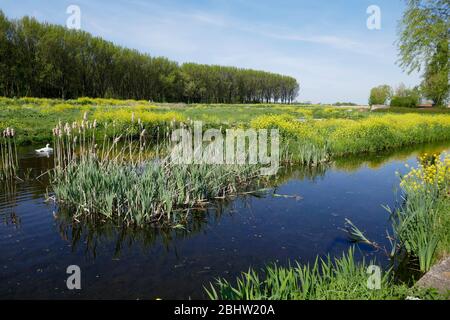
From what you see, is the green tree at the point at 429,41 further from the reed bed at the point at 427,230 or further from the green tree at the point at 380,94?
the green tree at the point at 380,94

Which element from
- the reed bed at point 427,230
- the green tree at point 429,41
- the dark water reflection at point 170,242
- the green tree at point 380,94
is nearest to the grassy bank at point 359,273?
the reed bed at point 427,230

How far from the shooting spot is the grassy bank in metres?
3.42

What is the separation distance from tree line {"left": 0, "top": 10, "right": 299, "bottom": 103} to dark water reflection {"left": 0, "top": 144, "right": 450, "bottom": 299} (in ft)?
138

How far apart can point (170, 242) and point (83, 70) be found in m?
52.9

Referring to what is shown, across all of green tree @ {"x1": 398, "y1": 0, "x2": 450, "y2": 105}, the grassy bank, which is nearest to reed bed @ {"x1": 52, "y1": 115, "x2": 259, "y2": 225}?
the grassy bank

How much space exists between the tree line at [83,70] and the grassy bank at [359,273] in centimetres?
4655

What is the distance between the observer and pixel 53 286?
449 centimetres

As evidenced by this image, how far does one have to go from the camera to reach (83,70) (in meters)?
52.4

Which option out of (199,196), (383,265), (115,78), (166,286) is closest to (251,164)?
(199,196)

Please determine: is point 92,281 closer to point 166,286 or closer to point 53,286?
point 53,286

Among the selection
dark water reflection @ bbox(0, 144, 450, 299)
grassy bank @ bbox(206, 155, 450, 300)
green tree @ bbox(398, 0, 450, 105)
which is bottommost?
dark water reflection @ bbox(0, 144, 450, 299)

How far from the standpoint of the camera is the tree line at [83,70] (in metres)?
43.7

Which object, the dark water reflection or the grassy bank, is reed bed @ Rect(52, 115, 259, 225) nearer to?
the dark water reflection

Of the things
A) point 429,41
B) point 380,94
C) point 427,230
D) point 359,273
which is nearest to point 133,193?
point 359,273
